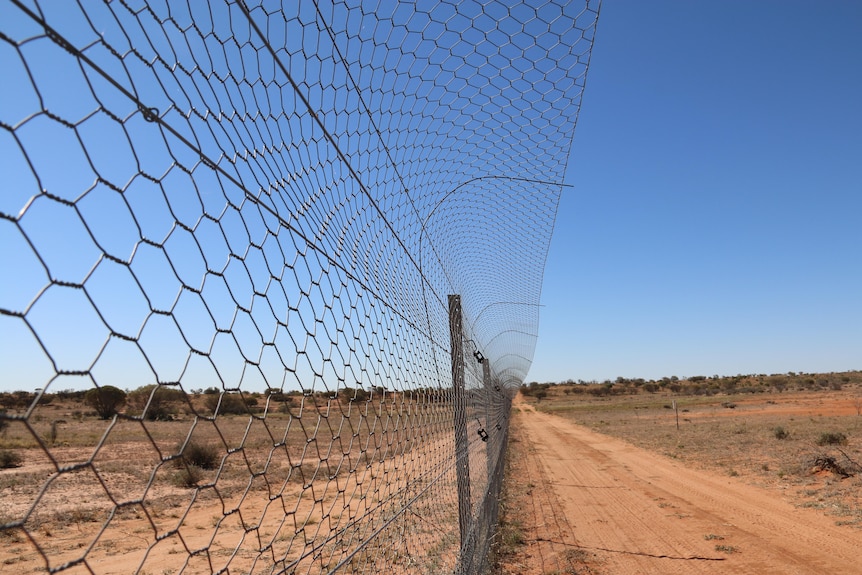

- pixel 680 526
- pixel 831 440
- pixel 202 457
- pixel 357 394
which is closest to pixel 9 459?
pixel 202 457

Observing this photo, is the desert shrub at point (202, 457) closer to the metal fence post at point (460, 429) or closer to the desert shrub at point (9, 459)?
the desert shrub at point (9, 459)

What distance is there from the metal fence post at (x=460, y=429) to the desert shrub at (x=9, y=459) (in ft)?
49.7

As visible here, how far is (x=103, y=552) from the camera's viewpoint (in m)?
7.83

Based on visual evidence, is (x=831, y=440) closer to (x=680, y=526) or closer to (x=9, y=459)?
(x=680, y=526)

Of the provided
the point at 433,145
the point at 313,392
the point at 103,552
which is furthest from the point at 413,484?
the point at 103,552

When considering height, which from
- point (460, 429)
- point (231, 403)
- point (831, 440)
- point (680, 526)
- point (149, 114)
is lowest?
point (680, 526)

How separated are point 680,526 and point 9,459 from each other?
606 inches

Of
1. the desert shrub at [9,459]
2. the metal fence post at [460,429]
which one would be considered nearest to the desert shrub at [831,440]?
the metal fence post at [460,429]

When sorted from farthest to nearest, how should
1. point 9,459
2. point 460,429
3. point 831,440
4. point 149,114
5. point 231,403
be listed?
1. point 831,440
2. point 9,459
3. point 460,429
4. point 231,403
5. point 149,114

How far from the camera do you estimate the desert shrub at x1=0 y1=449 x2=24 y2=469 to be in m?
15.2

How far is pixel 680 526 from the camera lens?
8914 mm

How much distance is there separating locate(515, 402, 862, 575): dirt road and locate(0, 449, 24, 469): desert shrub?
1264cm

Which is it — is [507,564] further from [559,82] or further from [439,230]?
[559,82]

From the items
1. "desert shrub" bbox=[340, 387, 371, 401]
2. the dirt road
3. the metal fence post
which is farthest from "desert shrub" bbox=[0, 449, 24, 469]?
"desert shrub" bbox=[340, 387, 371, 401]
